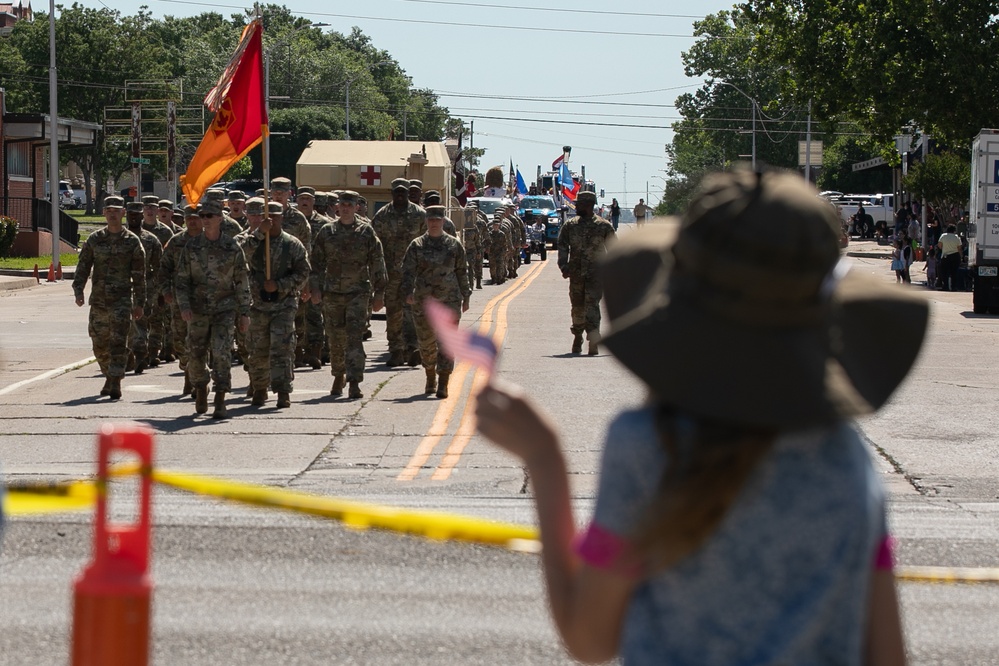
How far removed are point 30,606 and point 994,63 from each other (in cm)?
3663

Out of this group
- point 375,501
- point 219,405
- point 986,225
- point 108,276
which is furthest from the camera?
point 986,225

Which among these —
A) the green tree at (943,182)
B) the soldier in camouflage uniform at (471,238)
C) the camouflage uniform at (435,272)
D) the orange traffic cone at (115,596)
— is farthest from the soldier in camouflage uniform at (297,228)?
the green tree at (943,182)

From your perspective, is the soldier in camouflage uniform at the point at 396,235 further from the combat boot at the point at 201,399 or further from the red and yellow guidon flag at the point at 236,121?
the combat boot at the point at 201,399

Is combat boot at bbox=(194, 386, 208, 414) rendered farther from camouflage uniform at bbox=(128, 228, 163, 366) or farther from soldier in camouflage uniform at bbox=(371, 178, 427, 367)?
soldier in camouflage uniform at bbox=(371, 178, 427, 367)

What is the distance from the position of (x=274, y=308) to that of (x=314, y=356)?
3336 millimetres

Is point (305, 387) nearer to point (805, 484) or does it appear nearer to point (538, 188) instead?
point (805, 484)

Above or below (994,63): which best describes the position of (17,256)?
below

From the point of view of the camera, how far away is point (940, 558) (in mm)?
7285

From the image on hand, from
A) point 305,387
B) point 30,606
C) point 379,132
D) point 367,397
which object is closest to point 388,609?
point 30,606

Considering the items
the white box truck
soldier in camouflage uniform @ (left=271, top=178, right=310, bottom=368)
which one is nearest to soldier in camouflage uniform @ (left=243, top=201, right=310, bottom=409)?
soldier in camouflage uniform @ (left=271, top=178, right=310, bottom=368)

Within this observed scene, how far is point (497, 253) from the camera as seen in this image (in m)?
36.8

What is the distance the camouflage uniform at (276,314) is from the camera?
13.6 meters

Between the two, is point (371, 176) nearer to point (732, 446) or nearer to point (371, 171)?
point (371, 171)

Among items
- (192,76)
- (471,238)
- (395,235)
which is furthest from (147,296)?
(192,76)
